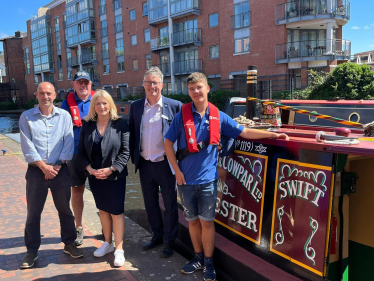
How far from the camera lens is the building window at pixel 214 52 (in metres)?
29.3

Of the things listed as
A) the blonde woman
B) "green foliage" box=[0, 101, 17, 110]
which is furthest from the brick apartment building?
the blonde woman

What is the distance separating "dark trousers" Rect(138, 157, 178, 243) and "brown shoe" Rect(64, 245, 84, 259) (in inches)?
37.8

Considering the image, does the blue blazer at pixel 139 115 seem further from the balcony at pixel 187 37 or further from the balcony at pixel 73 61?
the balcony at pixel 73 61

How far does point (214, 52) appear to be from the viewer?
2959cm

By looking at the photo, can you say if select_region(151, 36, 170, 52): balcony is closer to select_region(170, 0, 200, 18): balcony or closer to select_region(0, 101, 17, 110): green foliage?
select_region(170, 0, 200, 18): balcony

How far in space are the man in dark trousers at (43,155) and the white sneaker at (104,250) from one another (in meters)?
0.58

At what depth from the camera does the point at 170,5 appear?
31.8 m

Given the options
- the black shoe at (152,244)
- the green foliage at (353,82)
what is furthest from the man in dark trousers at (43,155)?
the green foliage at (353,82)

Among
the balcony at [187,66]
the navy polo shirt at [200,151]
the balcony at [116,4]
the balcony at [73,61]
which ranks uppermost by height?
the balcony at [116,4]

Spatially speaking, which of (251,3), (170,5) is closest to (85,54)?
(170,5)

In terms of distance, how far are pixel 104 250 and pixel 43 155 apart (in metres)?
1.34

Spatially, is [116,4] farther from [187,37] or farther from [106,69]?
[187,37]

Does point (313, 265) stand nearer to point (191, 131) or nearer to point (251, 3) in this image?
point (191, 131)

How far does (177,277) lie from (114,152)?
1498 millimetres
